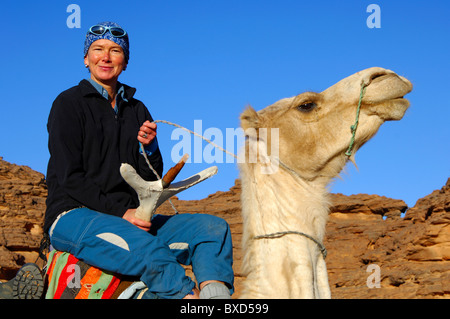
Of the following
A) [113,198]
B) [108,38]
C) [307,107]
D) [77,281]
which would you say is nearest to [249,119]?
[307,107]

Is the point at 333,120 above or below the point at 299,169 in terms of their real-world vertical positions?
above

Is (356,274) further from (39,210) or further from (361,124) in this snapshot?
(361,124)

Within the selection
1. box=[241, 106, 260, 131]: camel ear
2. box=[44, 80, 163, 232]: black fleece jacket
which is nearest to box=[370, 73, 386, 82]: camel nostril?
box=[241, 106, 260, 131]: camel ear

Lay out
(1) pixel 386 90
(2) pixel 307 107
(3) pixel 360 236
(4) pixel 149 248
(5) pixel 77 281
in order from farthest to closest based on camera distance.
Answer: (3) pixel 360 236
(2) pixel 307 107
(1) pixel 386 90
(5) pixel 77 281
(4) pixel 149 248

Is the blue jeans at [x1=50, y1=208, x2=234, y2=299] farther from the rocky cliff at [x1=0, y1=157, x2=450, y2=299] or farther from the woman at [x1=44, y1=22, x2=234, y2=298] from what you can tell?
the rocky cliff at [x1=0, y1=157, x2=450, y2=299]

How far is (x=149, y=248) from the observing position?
381 cm

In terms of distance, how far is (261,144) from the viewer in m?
4.42

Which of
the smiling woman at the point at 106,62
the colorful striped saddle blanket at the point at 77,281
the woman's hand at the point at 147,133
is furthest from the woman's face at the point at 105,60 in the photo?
the colorful striped saddle blanket at the point at 77,281

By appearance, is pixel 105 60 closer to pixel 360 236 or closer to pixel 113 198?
pixel 113 198

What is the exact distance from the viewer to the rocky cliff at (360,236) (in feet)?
83.4

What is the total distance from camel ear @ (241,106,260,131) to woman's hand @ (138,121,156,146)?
695 millimetres

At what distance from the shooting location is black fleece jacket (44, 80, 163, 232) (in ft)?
13.5

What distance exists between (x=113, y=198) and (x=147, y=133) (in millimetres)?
534

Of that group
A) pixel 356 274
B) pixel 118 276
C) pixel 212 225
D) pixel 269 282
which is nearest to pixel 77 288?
pixel 118 276
